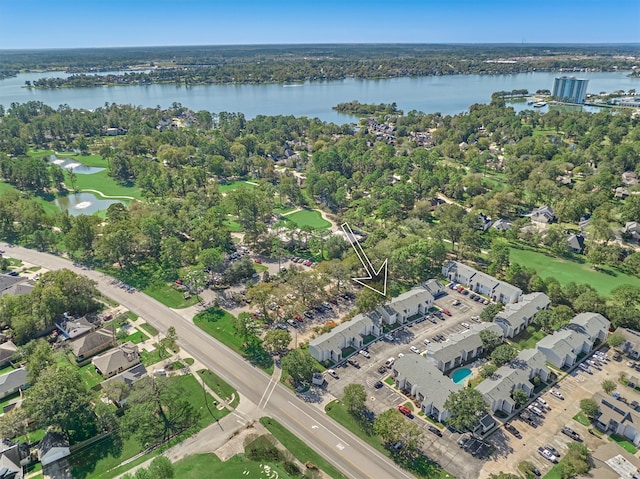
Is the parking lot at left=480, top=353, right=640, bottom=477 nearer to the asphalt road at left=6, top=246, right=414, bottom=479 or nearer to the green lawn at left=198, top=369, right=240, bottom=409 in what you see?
the asphalt road at left=6, top=246, right=414, bottom=479

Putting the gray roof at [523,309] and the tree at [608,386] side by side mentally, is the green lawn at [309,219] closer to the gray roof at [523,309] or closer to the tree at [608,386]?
the gray roof at [523,309]

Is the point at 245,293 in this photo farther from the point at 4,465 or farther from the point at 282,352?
the point at 4,465

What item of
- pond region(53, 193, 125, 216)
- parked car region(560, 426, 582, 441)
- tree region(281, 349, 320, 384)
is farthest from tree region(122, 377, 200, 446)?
pond region(53, 193, 125, 216)

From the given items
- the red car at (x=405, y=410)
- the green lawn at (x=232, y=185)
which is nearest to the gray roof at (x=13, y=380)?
the red car at (x=405, y=410)

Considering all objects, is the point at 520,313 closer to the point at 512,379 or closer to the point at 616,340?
the point at 616,340

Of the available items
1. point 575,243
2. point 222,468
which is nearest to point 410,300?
point 222,468

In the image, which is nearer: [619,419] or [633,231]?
[619,419]

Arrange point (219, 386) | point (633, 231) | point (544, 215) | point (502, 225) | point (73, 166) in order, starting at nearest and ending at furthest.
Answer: point (219, 386), point (633, 231), point (502, 225), point (544, 215), point (73, 166)
